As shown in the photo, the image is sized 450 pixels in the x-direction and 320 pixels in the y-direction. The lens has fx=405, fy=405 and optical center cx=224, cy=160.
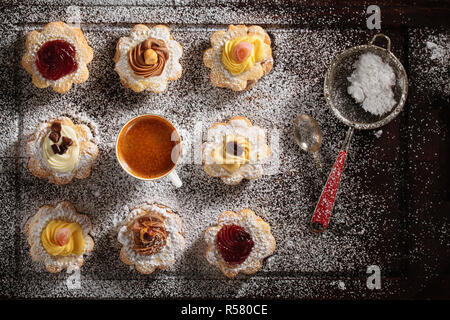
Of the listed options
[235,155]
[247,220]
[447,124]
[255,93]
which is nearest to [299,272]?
[247,220]

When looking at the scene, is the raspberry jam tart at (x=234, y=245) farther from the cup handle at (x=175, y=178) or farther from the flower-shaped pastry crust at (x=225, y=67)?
the flower-shaped pastry crust at (x=225, y=67)

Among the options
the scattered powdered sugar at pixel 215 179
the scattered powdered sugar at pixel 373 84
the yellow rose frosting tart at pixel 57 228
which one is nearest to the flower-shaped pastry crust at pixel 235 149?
the scattered powdered sugar at pixel 215 179

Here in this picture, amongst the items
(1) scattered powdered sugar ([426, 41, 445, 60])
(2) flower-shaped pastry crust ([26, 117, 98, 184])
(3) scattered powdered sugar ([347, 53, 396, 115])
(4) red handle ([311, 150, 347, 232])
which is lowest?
(4) red handle ([311, 150, 347, 232])

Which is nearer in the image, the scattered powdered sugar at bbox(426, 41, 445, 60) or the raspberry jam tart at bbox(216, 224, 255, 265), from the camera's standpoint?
the raspberry jam tart at bbox(216, 224, 255, 265)

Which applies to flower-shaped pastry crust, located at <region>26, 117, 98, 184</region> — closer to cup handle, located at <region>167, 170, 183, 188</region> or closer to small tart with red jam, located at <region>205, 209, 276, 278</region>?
cup handle, located at <region>167, 170, 183, 188</region>

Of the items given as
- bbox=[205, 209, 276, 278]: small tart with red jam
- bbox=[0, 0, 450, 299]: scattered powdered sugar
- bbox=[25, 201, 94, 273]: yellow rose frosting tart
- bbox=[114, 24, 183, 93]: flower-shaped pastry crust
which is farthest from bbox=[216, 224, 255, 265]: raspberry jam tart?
bbox=[114, 24, 183, 93]: flower-shaped pastry crust
